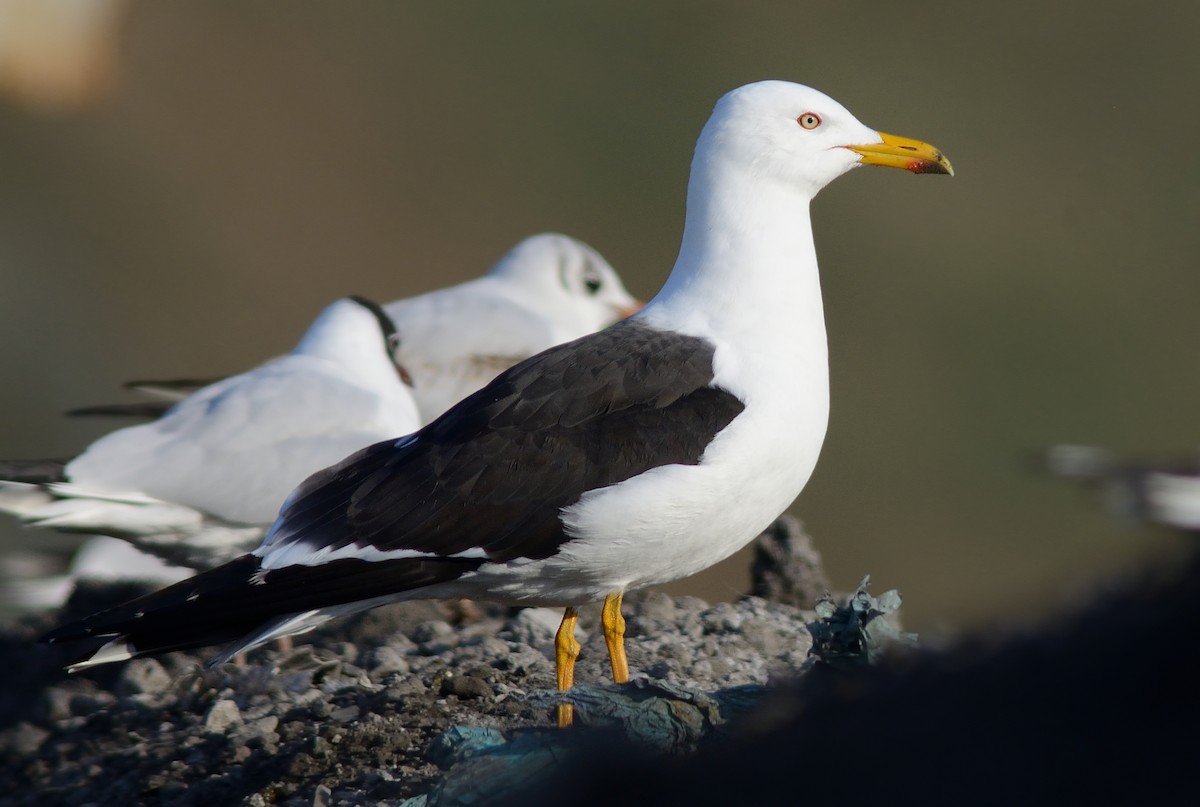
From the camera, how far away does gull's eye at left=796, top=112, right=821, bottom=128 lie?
5.72m

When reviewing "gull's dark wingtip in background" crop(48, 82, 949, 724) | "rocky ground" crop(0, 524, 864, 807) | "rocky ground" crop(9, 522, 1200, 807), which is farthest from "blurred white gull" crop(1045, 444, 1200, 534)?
"rocky ground" crop(0, 524, 864, 807)

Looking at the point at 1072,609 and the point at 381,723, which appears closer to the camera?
the point at 1072,609

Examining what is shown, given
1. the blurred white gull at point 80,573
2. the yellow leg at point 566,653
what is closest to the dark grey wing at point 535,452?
the yellow leg at point 566,653

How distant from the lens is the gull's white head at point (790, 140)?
223 inches

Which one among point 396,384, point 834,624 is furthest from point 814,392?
point 396,384

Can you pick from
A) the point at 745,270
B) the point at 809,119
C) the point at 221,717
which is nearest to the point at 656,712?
the point at 745,270

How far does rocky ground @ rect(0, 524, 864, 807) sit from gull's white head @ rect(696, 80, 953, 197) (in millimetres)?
1679

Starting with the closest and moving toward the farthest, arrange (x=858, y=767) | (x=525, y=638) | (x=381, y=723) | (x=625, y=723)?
(x=858, y=767) → (x=625, y=723) → (x=381, y=723) → (x=525, y=638)

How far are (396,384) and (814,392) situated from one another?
424 cm

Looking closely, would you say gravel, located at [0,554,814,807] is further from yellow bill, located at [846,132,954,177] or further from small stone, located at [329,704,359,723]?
yellow bill, located at [846,132,954,177]

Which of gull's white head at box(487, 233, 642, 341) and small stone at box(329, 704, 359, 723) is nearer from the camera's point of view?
small stone at box(329, 704, 359, 723)

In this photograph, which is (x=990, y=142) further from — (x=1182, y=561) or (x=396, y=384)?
(x=1182, y=561)

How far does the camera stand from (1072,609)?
8.97 feet

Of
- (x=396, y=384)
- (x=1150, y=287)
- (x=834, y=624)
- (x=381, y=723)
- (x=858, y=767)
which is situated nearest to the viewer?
(x=858, y=767)
